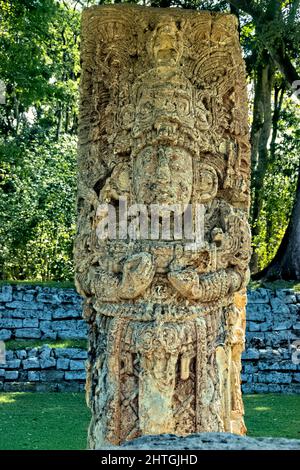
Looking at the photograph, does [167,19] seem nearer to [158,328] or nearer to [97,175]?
[97,175]

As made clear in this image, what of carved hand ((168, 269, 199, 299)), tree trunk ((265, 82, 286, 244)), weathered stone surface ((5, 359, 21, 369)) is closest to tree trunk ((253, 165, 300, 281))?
weathered stone surface ((5, 359, 21, 369))

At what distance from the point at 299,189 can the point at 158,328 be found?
29.3ft

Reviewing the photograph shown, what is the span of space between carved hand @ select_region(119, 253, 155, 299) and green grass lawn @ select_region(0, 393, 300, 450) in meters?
2.48

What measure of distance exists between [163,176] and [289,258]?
26.9 ft

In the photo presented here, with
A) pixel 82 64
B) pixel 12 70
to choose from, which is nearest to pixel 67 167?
pixel 12 70

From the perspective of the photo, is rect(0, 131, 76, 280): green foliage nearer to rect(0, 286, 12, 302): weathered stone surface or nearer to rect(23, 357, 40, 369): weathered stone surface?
rect(0, 286, 12, 302): weathered stone surface

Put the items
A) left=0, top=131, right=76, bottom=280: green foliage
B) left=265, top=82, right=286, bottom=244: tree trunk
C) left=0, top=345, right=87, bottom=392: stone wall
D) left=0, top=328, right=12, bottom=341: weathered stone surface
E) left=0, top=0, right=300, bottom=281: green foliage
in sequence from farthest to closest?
left=265, top=82, right=286, bottom=244: tree trunk
left=0, top=131, right=76, bottom=280: green foliage
left=0, top=0, right=300, bottom=281: green foliage
left=0, top=328, right=12, bottom=341: weathered stone surface
left=0, top=345, right=87, bottom=392: stone wall

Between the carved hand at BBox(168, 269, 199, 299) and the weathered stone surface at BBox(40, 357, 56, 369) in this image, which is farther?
the weathered stone surface at BBox(40, 357, 56, 369)

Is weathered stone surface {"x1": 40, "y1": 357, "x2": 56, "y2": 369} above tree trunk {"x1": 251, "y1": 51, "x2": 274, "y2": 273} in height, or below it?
below

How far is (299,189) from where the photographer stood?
1452 centimetres

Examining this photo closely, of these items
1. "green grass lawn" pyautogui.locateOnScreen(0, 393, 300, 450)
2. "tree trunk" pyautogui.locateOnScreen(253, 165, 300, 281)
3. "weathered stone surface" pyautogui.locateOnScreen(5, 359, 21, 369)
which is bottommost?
"green grass lawn" pyautogui.locateOnScreen(0, 393, 300, 450)

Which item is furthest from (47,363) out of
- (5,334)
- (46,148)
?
(46,148)

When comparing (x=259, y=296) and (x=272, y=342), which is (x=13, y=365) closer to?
(x=272, y=342)

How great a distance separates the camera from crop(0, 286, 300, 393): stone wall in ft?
35.4
